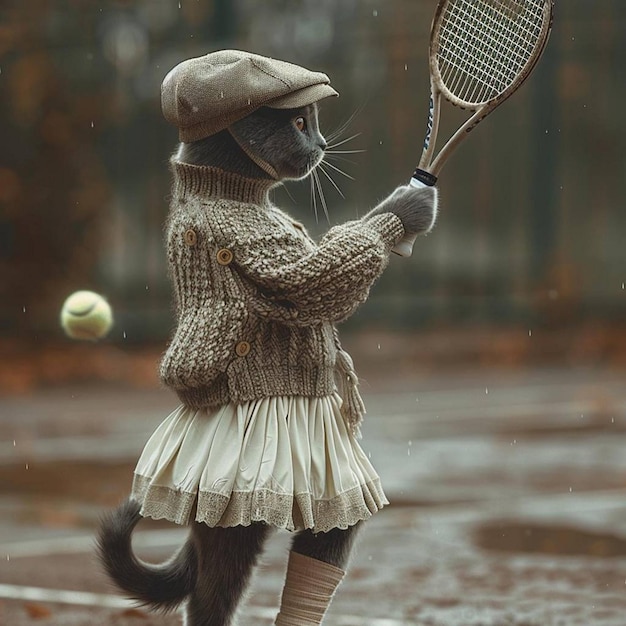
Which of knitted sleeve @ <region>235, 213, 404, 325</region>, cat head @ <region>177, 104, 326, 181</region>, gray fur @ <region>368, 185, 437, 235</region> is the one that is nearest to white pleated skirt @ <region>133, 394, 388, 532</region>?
knitted sleeve @ <region>235, 213, 404, 325</region>

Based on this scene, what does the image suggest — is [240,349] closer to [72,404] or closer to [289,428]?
[289,428]

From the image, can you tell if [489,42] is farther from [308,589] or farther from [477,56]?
[308,589]

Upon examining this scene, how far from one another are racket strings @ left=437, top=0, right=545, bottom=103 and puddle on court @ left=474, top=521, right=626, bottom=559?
9.81 ft

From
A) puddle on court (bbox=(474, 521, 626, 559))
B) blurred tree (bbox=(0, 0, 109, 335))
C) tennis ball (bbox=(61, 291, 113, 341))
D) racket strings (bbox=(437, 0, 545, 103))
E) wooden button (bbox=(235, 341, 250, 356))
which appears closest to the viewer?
wooden button (bbox=(235, 341, 250, 356))

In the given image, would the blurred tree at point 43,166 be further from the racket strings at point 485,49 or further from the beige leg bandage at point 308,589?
the beige leg bandage at point 308,589

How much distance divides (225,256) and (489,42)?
3.78ft

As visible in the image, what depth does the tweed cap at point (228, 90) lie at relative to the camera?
3.83 m

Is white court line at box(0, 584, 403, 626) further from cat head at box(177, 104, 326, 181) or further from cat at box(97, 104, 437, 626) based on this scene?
cat head at box(177, 104, 326, 181)

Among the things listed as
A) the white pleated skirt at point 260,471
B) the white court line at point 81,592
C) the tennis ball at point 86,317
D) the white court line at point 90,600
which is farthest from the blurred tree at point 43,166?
the white pleated skirt at point 260,471

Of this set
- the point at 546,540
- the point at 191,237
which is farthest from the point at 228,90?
the point at 546,540

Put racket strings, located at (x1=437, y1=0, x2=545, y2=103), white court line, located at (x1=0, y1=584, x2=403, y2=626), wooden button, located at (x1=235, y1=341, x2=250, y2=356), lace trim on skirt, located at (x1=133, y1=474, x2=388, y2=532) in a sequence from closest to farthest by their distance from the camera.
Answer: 1. lace trim on skirt, located at (x1=133, y1=474, x2=388, y2=532)
2. wooden button, located at (x1=235, y1=341, x2=250, y2=356)
3. racket strings, located at (x1=437, y1=0, x2=545, y2=103)
4. white court line, located at (x1=0, y1=584, x2=403, y2=626)

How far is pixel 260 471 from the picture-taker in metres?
3.78

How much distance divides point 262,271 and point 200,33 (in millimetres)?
10761

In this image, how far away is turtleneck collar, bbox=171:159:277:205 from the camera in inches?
155
